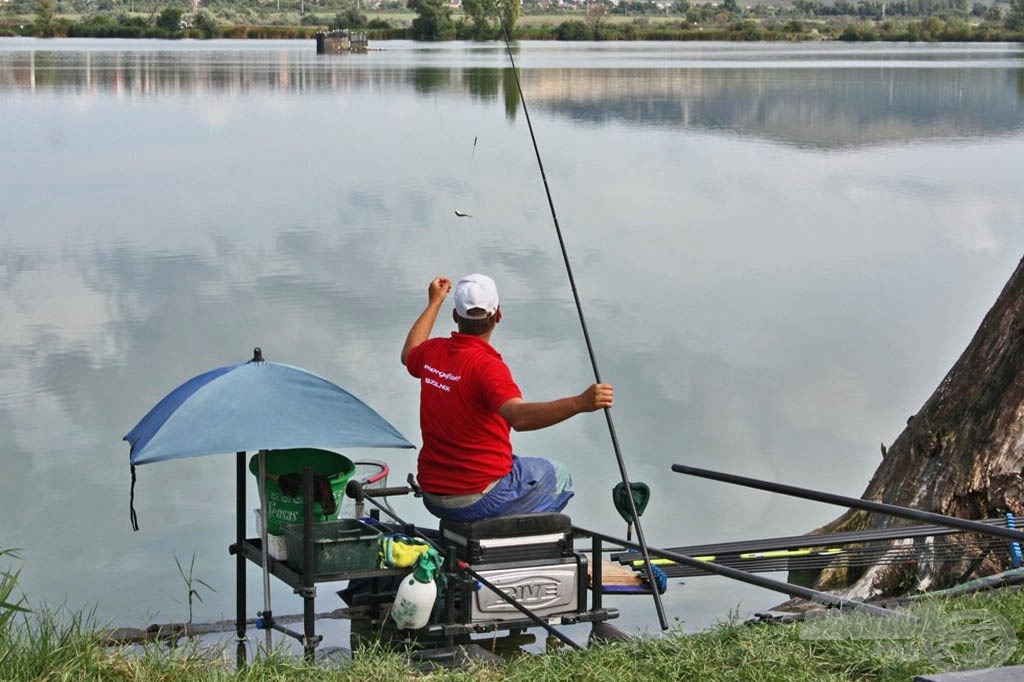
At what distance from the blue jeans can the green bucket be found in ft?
1.07

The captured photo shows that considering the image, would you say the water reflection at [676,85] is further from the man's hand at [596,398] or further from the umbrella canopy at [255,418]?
the man's hand at [596,398]

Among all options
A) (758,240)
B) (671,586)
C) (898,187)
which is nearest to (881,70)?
(898,187)

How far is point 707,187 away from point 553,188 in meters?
2.09

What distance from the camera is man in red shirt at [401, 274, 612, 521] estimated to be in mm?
5215

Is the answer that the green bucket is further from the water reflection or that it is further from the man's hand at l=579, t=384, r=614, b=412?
the water reflection

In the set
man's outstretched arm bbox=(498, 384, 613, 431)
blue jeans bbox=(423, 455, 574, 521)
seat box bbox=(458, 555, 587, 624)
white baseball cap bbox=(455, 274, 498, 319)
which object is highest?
white baseball cap bbox=(455, 274, 498, 319)

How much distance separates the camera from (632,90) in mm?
39375

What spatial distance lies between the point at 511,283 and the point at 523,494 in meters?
8.78

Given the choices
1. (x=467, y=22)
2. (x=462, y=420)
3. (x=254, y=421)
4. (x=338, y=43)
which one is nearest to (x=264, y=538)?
(x=254, y=421)

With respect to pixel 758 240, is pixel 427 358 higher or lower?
higher

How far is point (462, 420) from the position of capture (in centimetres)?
526

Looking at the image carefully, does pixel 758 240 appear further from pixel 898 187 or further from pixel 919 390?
pixel 919 390

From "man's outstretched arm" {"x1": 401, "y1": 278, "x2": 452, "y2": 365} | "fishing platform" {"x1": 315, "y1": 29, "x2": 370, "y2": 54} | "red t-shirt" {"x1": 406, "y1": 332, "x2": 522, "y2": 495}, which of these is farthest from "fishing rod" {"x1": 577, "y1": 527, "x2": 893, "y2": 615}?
"fishing platform" {"x1": 315, "y1": 29, "x2": 370, "y2": 54}

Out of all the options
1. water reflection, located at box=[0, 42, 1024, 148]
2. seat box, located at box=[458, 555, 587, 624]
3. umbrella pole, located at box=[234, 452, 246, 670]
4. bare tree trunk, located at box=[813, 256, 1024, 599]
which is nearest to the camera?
seat box, located at box=[458, 555, 587, 624]
